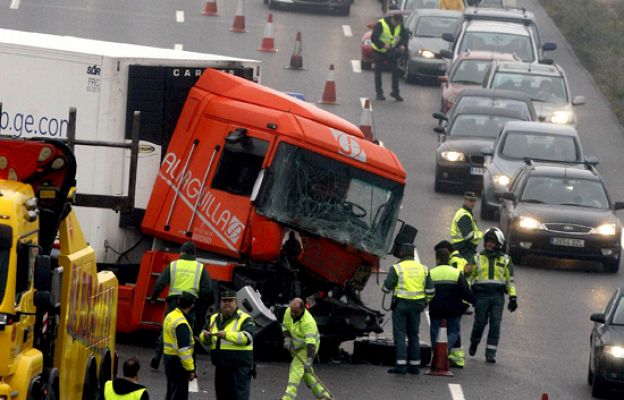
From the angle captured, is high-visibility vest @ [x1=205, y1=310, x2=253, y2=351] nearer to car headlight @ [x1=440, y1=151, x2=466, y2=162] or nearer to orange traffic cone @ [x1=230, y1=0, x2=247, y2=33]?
car headlight @ [x1=440, y1=151, x2=466, y2=162]

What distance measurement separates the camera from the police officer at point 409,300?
826 inches

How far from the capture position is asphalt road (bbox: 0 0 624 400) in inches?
809

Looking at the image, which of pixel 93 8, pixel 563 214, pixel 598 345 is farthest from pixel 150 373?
pixel 93 8

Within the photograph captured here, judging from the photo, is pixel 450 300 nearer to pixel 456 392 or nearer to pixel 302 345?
pixel 456 392

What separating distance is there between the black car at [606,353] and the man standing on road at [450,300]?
1.61 metres

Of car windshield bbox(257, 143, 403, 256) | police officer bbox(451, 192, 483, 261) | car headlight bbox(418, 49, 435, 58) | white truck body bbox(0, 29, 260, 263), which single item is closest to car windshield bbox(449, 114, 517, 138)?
car headlight bbox(418, 49, 435, 58)

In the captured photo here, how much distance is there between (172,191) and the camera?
20656 millimetres

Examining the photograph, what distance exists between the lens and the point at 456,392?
20.2 m

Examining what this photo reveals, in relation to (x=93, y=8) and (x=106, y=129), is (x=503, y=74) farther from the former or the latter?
(x=106, y=129)

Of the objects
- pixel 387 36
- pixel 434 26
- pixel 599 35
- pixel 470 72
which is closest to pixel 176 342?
pixel 470 72

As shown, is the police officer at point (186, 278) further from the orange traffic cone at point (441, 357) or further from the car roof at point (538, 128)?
the car roof at point (538, 128)

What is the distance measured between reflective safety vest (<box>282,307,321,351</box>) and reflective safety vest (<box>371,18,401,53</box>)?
20591 mm

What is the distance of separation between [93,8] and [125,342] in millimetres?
25059

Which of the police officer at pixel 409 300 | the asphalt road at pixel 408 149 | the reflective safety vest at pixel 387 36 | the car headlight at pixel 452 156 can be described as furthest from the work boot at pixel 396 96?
the police officer at pixel 409 300
